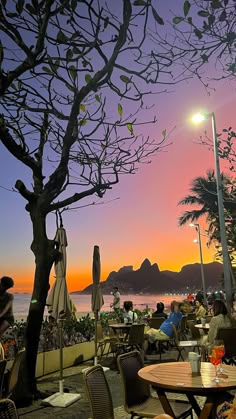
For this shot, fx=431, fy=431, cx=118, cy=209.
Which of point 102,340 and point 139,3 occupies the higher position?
point 139,3

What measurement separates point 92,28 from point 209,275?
34261 millimetres

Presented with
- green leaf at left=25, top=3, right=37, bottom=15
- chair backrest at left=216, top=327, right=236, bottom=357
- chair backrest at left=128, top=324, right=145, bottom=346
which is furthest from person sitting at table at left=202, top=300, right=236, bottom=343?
green leaf at left=25, top=3, right=37, bottom=15

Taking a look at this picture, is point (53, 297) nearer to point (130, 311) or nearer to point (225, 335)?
point (225, 335)

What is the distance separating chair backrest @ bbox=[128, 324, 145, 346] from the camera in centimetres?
894

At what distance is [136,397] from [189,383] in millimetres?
898

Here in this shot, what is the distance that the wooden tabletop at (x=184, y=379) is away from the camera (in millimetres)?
3443

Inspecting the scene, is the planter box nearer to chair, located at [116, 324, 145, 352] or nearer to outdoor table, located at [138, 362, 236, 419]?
chair, located at [116, 324, 145, 352]

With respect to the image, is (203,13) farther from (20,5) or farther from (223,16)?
(20,5)

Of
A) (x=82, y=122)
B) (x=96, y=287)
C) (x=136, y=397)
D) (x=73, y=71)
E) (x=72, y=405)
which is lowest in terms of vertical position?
(x=72, y=405)

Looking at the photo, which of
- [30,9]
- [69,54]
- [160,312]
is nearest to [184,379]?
[69,54]

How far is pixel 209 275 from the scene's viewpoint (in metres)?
36.8

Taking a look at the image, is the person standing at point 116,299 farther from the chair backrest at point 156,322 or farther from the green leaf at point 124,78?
the green leaf at point 124,78

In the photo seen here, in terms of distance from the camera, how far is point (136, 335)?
29.6ft

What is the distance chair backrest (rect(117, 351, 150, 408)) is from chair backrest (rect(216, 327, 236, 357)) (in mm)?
3105
